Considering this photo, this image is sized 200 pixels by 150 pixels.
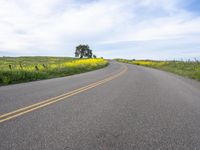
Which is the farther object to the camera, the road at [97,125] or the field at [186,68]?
the field at [186,68]

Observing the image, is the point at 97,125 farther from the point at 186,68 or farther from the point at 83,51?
the point at 83,51

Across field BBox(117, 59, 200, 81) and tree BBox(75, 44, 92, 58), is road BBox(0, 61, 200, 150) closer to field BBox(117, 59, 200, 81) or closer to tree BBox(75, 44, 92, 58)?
field BBox(117, 59, 200, 81)

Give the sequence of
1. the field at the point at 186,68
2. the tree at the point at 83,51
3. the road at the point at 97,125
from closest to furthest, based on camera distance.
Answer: the road at the point at 97,125
the field at the point at 186,68
the tree at the point at 83,51

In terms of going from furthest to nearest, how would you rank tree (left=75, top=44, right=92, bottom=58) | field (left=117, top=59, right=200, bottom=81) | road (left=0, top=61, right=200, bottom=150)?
tree (left=75, top=44, right=92, bottom=58), field (left=117, top=59, right=200, bottom=81), road (left=0, top=61, right=200, bottom=150)

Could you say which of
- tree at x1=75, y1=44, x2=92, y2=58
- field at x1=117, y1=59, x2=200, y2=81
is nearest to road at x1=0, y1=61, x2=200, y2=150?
field at x1=117, y1=59, x2=200, y2=81

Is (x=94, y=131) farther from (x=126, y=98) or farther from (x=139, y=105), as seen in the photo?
(x=126, y=98)

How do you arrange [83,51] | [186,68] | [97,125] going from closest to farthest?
[97,125], [186,68], [83,51]

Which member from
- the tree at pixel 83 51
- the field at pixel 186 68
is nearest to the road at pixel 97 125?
the field at pixel 186 68

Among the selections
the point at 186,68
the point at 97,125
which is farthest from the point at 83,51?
the point at 97,125

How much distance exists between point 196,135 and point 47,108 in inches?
148

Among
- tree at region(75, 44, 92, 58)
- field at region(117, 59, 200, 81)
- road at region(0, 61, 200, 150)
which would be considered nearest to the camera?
road at region(0, 61, 200, 150)

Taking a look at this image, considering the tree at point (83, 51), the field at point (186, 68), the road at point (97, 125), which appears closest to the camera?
the road at point (97, 125)

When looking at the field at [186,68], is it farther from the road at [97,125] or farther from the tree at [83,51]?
the tree at [83,51]

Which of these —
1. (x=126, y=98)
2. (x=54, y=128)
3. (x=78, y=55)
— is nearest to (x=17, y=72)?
(x=126, y=98)
